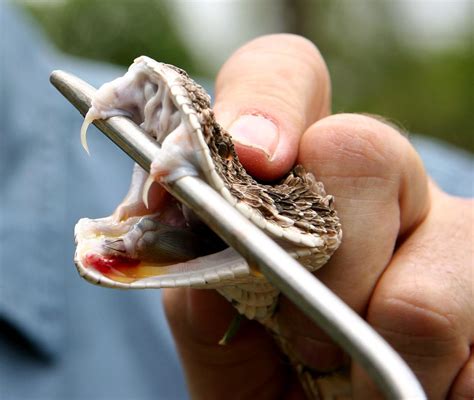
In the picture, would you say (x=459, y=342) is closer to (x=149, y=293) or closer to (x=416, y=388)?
(x=416, y=388)

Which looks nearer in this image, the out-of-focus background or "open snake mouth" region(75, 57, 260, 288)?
"open snake mouth" region(75, 57, 260, 288)

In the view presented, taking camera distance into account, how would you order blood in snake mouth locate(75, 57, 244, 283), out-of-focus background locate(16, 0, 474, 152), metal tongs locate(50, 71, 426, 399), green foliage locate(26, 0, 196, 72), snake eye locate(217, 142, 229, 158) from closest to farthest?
metal tongs locate(50, 71, 426, 399) → blood in snake mouth locate(75, 57, 244, 283) → snake eye locate(217, 142, 229, 158) → green foliage locate(26, 0, 196, 72) → out-of-focus background locate(16, 0, 474, 152)

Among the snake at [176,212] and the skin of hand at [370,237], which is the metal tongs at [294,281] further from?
the skin of hand at [370,237]

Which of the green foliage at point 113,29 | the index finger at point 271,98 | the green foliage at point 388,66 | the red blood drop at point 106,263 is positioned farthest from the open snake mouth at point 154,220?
the green foliage at point 388,66

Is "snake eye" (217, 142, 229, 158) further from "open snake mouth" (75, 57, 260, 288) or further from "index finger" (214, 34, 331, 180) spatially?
"index finger" (214, 34, 331, 180)

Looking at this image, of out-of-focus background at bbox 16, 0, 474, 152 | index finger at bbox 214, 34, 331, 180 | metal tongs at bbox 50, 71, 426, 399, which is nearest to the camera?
metal tongs at bbox 50, 71, 426, 399

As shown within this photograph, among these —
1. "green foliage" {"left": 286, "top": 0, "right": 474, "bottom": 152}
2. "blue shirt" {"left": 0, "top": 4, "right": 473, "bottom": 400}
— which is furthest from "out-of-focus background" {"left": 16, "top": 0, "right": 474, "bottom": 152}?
"blue shirt" {"left": 0, "top": 4, "right": 473, "bottom": 400}
